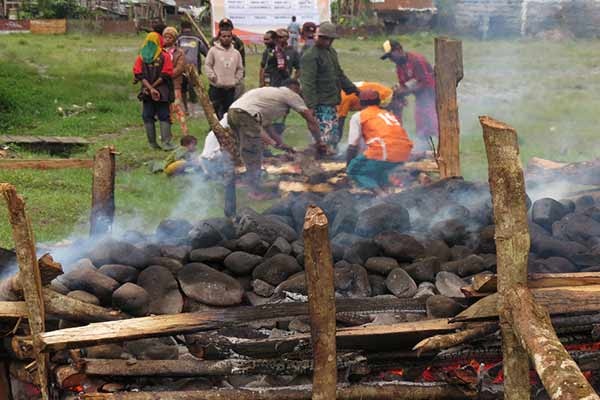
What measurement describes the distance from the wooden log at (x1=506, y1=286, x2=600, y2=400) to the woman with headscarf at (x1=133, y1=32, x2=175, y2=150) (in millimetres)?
8905

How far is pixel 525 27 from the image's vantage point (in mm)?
17688

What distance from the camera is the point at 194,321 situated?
4125 mm

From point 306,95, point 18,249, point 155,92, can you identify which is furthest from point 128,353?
point 155,92

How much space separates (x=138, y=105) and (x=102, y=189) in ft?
34.2

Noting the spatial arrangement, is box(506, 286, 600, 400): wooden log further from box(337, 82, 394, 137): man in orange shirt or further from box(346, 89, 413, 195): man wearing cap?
box(337, 82, 394, 137): man in orange shirt

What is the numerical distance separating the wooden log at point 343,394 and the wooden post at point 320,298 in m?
0.28

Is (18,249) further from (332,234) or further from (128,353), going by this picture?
(332,234)

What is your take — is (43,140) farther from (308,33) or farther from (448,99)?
(448,99)

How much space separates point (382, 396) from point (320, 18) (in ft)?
37.5

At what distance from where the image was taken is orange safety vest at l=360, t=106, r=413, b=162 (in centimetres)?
913

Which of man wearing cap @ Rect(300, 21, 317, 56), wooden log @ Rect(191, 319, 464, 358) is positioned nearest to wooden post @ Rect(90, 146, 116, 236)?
wooden log @ Rect(191, 319, 464, 358)

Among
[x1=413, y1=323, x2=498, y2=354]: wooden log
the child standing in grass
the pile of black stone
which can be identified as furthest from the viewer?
the child standing in grass

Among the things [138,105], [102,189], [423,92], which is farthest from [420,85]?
[102,189]

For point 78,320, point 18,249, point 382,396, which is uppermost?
point 18,249
